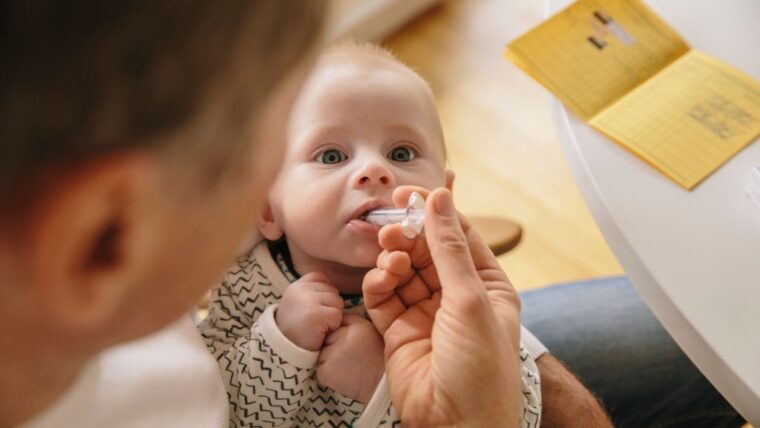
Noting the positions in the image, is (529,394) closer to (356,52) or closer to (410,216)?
(410,216)

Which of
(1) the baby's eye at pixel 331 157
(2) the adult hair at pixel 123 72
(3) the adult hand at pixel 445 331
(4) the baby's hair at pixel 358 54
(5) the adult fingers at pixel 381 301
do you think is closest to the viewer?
(2) the adult hair at pixel 123 72

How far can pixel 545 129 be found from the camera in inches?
97.3

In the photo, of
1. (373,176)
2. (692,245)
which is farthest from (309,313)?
(692,245)

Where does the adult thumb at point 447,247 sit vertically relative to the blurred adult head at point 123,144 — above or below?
below

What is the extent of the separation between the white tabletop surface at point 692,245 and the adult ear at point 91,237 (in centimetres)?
69

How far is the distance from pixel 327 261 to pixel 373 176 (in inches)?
5.3

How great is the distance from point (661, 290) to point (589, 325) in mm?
303

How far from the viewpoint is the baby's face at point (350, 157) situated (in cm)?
97

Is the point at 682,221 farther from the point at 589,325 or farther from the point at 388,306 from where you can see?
the point at 388,306

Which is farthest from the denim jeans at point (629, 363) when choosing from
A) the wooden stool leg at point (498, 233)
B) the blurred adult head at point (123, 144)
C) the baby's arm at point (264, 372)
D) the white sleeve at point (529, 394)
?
the blurred adult head at point (123, 144)

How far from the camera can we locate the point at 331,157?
1.04 meters

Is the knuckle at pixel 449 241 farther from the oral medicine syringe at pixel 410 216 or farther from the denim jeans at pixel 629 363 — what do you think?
the denim jeans at pixel 629 363

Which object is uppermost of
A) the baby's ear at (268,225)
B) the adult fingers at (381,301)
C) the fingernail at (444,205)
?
the fingernail at (444,205)

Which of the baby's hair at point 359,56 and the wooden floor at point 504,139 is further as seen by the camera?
the wooden floor at point 504,139
